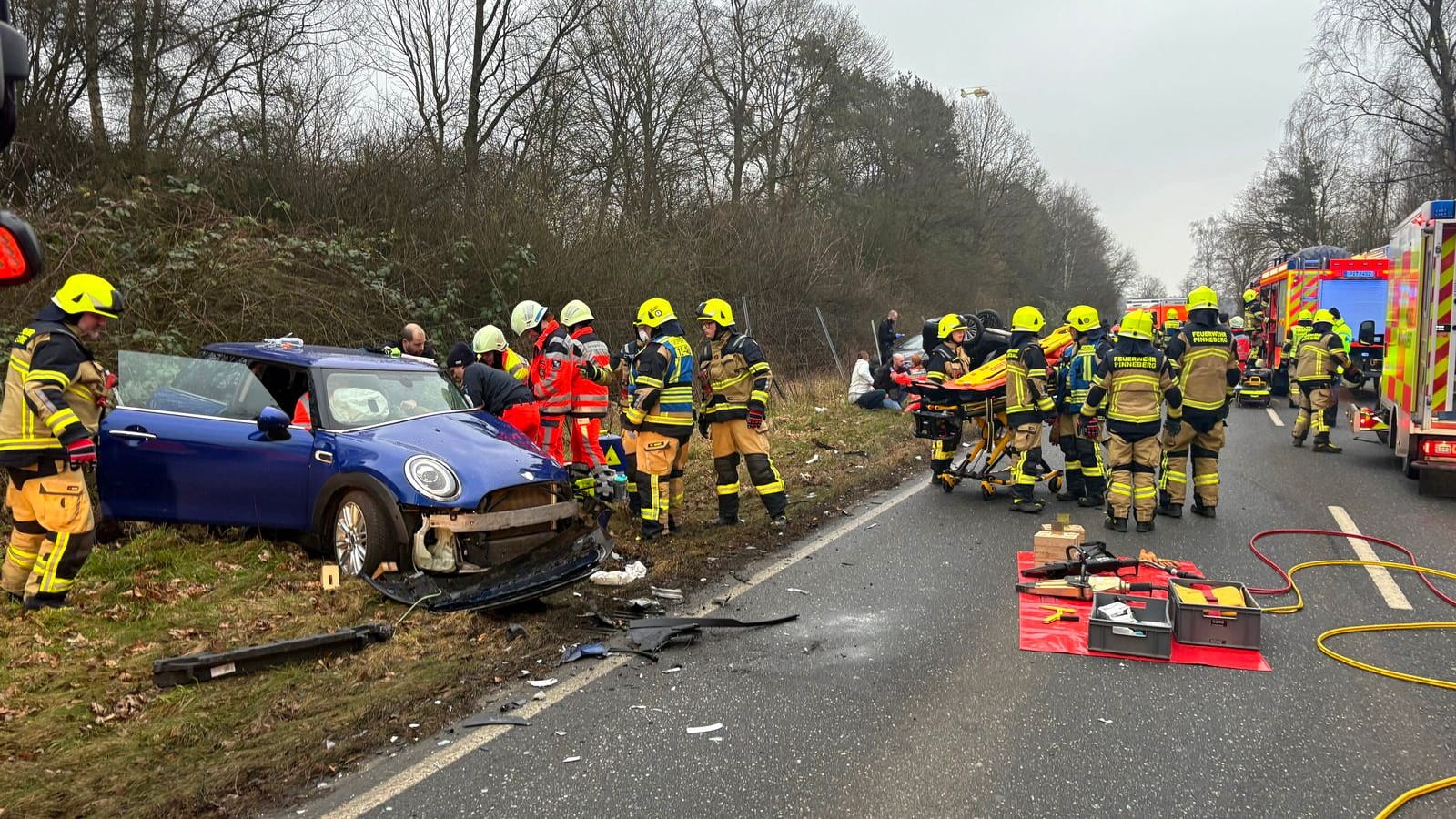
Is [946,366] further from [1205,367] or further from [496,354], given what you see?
[496,354]

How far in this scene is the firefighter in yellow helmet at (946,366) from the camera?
380 inches

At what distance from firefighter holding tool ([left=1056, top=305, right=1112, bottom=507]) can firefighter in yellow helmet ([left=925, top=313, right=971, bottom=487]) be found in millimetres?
1015

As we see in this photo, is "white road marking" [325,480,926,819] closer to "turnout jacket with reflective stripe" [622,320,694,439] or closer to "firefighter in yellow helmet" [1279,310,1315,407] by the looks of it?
"turnout jacket with reflective stripe" [622,320,694,439]

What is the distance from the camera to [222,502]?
634 cm

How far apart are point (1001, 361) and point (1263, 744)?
19.0 feet

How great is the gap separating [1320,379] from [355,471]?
12.1m

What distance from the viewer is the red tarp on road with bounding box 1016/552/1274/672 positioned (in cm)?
475

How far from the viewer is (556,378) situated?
801cm

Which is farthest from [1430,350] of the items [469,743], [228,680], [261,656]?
[228,680]

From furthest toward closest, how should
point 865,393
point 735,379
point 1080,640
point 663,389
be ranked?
point 865,393 < point 735,379 < point 663,389 < point 1080,640

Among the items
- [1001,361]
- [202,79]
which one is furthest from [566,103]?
[1001,361]

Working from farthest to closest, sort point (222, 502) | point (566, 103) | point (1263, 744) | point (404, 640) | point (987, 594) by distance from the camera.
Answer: point (566, 103) < point (222, 502) < point (987, 594) < point (404, 640) < point (1263, 744)

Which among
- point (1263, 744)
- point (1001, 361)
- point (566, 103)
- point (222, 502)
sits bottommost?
point (1263, 744)

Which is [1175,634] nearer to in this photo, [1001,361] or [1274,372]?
[1001,361]
